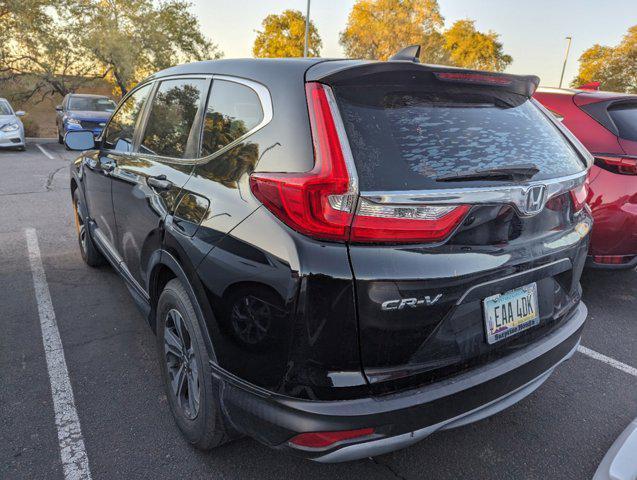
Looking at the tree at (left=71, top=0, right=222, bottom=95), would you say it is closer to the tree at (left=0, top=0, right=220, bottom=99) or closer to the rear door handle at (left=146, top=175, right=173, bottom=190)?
the tree at (left=0, top=0, right=220, bottom=99)

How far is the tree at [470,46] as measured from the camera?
45.8 meters

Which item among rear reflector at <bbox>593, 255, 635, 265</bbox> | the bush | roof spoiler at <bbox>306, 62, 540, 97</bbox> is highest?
roof spoiler at <bbox>306, 62, 540, 97</bbox>

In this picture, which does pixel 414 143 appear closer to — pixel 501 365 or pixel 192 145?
pixel 501 365

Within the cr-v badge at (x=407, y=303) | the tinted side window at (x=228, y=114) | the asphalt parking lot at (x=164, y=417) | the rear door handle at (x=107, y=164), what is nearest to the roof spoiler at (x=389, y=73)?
the tinted side window at (x=228, y=114)

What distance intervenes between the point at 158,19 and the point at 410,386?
3081cm

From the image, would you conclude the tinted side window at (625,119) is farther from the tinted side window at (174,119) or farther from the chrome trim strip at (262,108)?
the tinted side window at (174,119)

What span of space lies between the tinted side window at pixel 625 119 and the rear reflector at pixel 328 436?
337 cm

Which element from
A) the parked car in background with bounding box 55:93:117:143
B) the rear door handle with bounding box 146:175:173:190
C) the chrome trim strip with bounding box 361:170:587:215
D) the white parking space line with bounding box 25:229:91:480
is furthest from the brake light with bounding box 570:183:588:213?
the parked car in background with bounding box 55:93:117:143

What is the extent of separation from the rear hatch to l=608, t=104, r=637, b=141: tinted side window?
2085mm

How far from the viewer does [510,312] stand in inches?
70.7

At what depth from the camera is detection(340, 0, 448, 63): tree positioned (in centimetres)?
4006

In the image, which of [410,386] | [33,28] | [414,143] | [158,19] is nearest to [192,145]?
[414,143]

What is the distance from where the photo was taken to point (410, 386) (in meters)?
1.58

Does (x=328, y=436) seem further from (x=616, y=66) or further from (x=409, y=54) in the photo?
(x=616, y=66)
